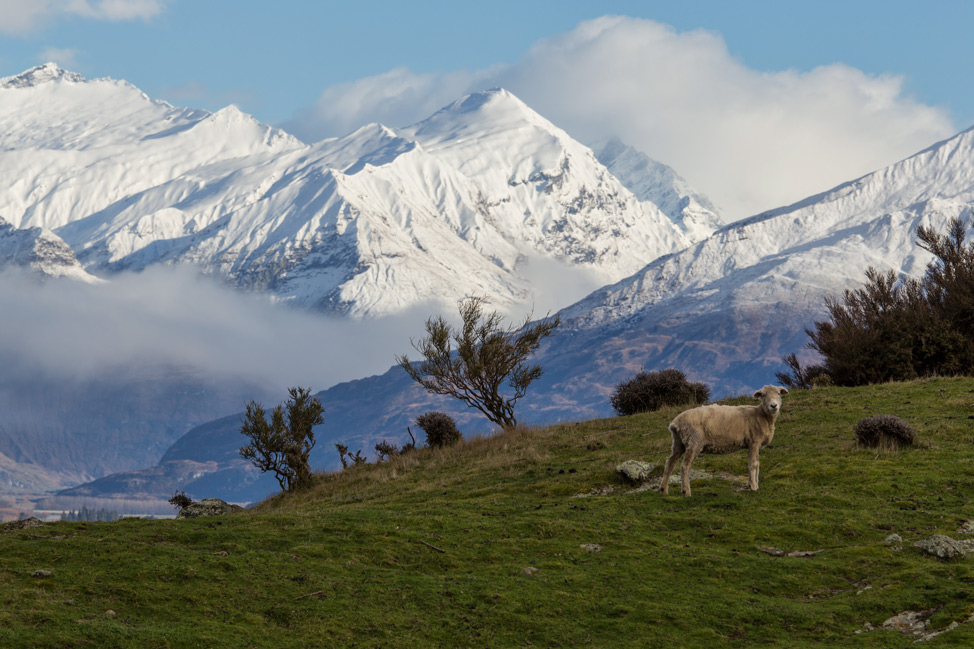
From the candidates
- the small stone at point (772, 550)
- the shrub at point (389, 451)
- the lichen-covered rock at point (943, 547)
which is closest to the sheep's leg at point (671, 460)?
the small stone at point (772, 550)

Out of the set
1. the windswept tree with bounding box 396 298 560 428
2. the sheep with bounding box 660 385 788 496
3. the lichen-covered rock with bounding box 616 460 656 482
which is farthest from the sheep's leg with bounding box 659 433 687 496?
the windswept tree with bounding box 396 298 560 428

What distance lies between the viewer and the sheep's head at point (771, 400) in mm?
24984

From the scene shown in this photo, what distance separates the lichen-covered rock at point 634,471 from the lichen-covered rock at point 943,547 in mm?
9604

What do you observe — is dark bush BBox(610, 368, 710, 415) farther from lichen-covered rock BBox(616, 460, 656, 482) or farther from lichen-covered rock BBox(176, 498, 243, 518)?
lichen-covered rock BBox(176, 498, 243, 518)

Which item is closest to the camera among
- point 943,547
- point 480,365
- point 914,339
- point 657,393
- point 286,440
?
point 943,547

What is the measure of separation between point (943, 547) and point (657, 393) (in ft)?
105

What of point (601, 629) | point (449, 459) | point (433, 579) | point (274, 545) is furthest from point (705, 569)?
point (449, 459)

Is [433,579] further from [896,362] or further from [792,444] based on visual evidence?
[896,362]

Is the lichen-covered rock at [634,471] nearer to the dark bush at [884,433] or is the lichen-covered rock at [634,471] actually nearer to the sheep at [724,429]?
the sheep at [724,429]

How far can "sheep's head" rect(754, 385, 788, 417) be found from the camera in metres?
25.0

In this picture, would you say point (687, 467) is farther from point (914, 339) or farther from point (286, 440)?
point (914, 339)

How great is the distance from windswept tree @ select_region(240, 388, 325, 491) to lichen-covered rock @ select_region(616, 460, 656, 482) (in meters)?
21.0

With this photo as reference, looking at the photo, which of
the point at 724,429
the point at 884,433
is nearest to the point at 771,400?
the point at 724,429

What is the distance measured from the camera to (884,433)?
30.4 metres
